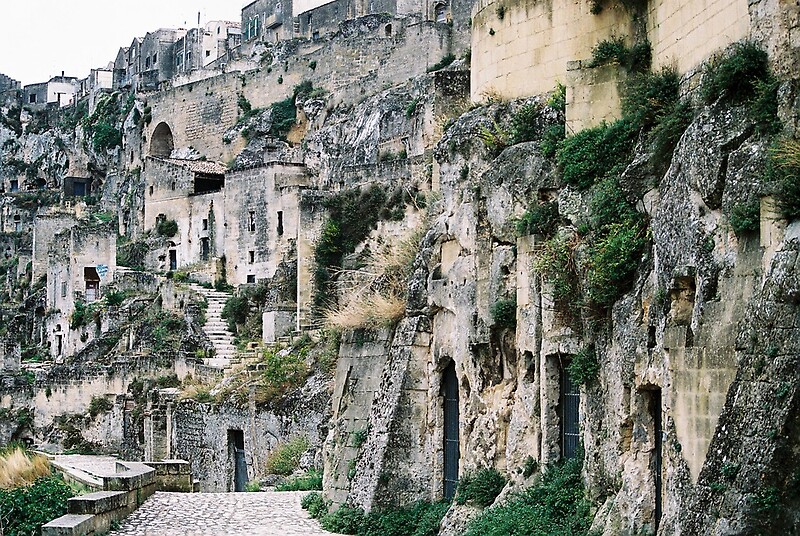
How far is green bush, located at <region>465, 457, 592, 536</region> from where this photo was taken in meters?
13.9

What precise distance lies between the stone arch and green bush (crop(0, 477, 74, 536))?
5184 centimetres

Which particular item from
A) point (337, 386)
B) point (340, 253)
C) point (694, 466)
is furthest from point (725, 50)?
point (340, 253)

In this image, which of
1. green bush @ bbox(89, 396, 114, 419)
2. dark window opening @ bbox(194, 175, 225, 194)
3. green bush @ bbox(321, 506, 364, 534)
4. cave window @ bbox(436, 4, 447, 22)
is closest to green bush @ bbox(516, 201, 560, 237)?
green bush @ bbox(321, 506, 364, 534)

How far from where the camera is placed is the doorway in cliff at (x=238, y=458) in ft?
98.8

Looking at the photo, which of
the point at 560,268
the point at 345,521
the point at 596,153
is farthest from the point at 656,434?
the point at 345,521

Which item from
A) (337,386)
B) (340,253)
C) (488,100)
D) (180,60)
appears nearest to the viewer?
(488,100)

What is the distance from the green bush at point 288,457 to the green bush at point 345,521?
295 inches

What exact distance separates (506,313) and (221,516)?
21.9ft

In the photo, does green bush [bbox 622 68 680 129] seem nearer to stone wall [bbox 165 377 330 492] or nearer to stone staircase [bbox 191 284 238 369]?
stone wall [bbox 165 377 330 492]

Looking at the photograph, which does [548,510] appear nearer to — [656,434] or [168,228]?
[656,434]

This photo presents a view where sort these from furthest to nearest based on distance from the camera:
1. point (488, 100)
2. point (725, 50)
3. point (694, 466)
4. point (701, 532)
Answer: point (488, 100), point (725, 50), point (694, 466), point (701, 532)

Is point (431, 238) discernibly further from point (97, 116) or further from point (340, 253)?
point (97, 116)

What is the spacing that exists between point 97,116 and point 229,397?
Result: 53.2 m

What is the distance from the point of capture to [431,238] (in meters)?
19.3
